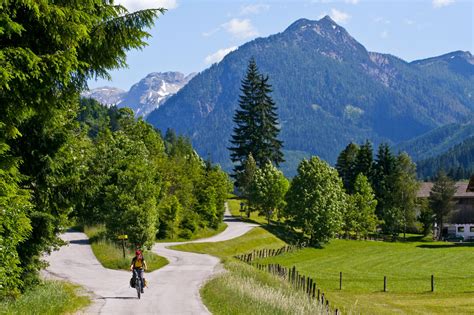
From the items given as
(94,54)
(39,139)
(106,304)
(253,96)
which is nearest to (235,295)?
(106,304)

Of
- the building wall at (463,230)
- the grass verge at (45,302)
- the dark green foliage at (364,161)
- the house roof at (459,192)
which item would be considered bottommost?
the grass verge at (45,302)

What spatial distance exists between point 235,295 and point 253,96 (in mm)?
86037

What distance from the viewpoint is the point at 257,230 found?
7906 centimetres

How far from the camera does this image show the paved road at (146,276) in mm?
22750

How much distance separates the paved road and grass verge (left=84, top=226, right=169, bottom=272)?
1.93 feet

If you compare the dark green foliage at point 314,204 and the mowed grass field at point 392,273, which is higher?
the dark green foliage at point 314,204

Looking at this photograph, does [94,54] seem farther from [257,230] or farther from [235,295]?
[257,230]

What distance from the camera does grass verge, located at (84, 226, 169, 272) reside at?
40.7 meters

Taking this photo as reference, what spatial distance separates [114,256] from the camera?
147 ft

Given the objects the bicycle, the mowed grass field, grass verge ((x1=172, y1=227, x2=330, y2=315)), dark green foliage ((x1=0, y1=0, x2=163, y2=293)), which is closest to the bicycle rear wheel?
the bicycle

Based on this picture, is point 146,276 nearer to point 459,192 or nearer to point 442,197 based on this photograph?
point 442,197

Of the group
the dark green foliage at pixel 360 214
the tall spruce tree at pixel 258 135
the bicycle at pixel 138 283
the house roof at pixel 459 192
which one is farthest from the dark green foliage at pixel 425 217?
the bicycle at pixel 138 283

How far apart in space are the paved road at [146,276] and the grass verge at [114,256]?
588 mm

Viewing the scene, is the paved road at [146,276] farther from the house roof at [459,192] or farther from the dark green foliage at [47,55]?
the house roof at [459,192]
